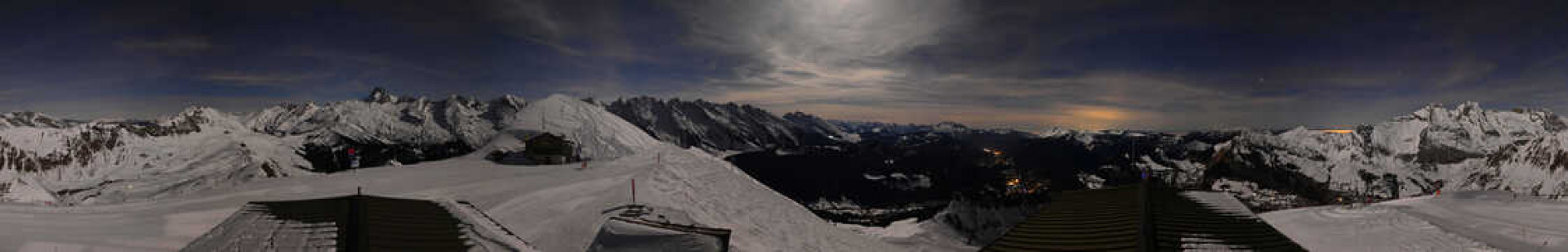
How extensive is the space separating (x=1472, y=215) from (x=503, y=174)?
52.4 meters

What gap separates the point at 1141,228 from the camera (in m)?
8.45

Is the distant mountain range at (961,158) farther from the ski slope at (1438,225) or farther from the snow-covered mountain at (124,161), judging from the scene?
the ski slope at (1438,225)

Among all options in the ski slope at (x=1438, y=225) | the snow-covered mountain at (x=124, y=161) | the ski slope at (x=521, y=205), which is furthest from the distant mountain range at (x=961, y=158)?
the ski slope at (x=1438, y=225)

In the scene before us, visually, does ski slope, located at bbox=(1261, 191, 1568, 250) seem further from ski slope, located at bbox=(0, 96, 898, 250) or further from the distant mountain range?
ski slope, located at bbox=(0, 96, 898, 250)

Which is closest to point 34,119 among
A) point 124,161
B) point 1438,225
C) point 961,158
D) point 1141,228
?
point 124,161

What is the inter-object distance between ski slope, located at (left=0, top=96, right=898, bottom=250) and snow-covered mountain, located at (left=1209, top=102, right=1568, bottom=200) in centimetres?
14177

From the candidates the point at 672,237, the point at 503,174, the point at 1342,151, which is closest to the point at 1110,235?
the point at 672,237

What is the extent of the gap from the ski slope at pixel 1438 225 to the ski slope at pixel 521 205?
69.9 ft

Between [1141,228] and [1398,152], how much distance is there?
24604cm

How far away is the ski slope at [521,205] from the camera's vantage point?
864cm

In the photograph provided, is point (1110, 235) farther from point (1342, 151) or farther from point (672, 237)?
point (1342, 151)

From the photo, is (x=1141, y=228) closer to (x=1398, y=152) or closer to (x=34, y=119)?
(x=1398, y=152)

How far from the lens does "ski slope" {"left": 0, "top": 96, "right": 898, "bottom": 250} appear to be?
864 cm

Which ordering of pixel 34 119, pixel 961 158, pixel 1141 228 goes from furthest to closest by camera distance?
pixel 961 158
pixel 34 119
pixel 1141 228
